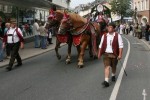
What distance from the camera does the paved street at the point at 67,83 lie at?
9.03 meters

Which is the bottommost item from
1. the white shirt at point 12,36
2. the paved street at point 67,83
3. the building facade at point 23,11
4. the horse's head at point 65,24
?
the paved street at point 67,83

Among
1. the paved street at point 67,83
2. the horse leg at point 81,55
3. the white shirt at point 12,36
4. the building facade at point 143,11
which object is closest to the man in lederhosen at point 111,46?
the paved street at point 67,83

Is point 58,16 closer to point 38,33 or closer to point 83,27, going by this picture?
point 83,27

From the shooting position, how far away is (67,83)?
10727 mm

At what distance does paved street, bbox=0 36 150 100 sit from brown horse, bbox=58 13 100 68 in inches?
30.5

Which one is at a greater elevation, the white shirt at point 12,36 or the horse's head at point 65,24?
the horse's head at point 65,24

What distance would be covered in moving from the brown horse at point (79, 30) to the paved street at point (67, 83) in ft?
2.54

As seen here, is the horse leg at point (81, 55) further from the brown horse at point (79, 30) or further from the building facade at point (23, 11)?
the building facade at point (23, 11)

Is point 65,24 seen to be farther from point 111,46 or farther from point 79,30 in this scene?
point 111,46

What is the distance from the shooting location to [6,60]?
1734cm

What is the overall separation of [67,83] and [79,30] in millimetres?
3899

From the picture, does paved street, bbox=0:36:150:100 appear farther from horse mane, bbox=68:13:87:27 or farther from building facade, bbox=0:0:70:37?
building facade, bbox=0:0:70:37

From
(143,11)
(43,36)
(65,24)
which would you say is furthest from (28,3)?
(143,11)

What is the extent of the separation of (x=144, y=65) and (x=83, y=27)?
267 centimetres
